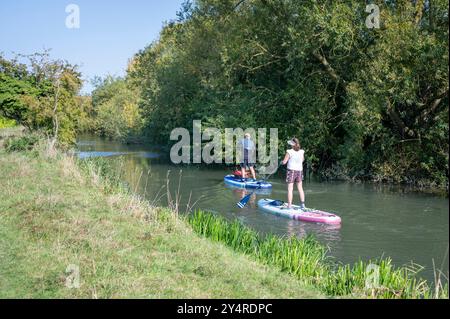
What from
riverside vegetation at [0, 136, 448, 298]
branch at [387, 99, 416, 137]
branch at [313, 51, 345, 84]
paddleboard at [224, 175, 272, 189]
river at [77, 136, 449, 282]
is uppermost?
branch at [313, 51, 345, 84]

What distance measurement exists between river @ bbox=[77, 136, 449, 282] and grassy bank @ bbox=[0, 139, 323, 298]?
2176 millimetres

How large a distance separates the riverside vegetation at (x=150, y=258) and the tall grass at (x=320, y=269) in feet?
0.05

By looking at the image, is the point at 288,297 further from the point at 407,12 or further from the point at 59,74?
the point at 59,74

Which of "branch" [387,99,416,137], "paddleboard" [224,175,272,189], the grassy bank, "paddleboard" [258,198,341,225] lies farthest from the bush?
"branch" [387,99,416,137]

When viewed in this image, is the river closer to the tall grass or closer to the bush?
the tall grass

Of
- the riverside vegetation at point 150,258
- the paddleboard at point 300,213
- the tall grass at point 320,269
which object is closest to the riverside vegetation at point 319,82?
the paddleboard at point 300,213

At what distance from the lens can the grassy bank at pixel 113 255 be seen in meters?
6.24

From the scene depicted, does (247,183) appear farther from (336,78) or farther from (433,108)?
(433,108)

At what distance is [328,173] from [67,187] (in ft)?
44.3

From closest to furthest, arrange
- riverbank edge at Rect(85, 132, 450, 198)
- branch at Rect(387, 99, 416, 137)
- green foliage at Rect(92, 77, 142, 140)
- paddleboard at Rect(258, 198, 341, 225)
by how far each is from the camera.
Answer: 1. paddleboard at Rect(258, 198, 341, 225)
2. riverbank edge at Rect(85, 132, 450, 198)
3. branch at Rect(387, 99, 416, 137)
4. green foliage at Rect(92, 77, 142, 140)

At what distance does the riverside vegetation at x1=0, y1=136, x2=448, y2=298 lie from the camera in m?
6.32

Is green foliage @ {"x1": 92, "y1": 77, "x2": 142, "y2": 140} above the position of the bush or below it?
above

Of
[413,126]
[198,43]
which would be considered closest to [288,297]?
[413,126]

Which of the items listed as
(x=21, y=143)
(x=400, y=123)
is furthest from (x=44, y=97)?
(x=400, y=123)
